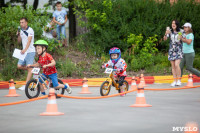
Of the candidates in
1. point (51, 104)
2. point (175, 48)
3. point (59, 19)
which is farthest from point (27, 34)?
point (59, 19)

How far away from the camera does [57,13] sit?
58.9 ft

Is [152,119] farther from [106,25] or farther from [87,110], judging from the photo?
[106,25]

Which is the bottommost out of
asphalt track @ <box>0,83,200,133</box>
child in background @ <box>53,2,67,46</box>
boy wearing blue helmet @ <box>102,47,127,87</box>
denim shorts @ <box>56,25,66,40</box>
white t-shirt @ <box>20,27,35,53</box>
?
asphalt track @ <box>0,83,200,133</box>

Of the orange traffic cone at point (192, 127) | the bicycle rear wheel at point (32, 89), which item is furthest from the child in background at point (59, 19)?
the orange traffic cone at point (192, 127)

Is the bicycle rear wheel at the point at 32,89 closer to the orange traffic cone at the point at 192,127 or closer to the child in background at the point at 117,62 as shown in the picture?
the child in background at the point at 117,62

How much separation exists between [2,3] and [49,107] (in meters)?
18.0

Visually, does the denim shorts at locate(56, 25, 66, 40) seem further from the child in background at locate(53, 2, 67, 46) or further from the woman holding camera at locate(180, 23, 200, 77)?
the woman holding camera at locate(180, 23, 200, 77)

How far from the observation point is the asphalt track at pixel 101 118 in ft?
20.3

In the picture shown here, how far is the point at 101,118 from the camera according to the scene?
714 centimetres

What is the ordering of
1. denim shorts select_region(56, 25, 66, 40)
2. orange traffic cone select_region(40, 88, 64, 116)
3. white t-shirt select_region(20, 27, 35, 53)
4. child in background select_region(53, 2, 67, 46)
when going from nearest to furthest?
1. orange traffic cone select_region(40, 88, 64, 116)
2. white t-shirt select_region(20, 27, 35, 53)
3. child in background select_region(53, 2, 67, 46)
4. denim shorts select_region(56, 25, 66, 40)

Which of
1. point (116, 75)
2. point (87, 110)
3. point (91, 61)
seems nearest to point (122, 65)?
point (116, 75)

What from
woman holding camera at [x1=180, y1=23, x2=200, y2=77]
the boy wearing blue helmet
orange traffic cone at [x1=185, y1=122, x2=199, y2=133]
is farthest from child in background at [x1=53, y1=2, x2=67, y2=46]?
orange traffic cone at [x1=185, y1=122, x2=199, y2=133]

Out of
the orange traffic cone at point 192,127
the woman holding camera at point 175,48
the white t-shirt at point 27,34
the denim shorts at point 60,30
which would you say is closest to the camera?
the orange traffic cone at point 192,127

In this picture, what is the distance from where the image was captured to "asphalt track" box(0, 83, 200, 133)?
6195mm
